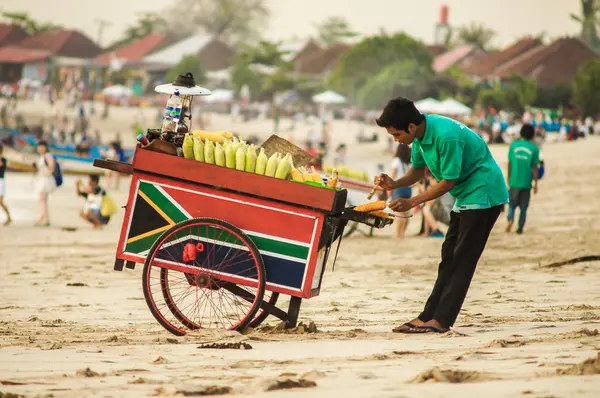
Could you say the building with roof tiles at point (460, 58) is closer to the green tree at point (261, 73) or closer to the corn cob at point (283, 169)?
the green tree at point (261, 73)

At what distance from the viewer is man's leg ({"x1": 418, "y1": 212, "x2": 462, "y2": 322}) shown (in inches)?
237

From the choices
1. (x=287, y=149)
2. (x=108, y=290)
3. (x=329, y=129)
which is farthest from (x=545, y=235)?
(x=329, y=129)

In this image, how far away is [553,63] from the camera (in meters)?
57.6

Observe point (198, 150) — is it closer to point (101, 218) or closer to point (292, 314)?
point (292, 314)

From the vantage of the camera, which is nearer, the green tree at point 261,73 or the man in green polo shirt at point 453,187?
the man in green polo shirt at point 453,187

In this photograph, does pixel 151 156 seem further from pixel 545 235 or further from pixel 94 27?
pixel 94 27

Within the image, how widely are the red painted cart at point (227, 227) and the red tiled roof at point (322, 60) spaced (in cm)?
7118

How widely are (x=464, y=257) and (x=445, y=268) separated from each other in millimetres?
180

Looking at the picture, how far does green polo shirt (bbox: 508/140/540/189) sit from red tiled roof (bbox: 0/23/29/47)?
9875 cm

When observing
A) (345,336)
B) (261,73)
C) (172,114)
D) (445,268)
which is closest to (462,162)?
(445,268)

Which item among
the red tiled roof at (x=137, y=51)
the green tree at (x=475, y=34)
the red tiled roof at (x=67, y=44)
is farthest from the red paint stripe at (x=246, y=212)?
the green tree at (x=475, y=34)

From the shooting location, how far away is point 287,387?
407 cm

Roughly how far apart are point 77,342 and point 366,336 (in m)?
1.67

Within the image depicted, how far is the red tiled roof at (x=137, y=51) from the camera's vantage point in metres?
94.9
